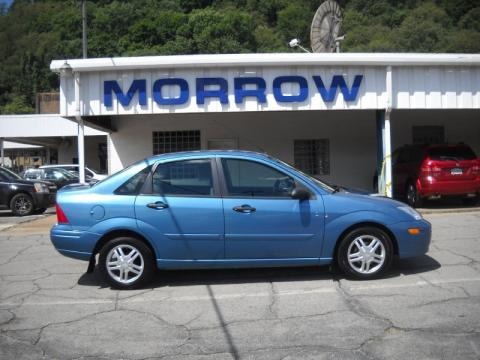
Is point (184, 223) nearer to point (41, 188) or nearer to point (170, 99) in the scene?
point (170, 99)

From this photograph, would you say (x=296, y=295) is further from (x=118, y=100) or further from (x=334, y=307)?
(x=118, y=100)

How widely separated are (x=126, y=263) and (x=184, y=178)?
1.22 m

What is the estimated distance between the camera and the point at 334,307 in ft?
17.6

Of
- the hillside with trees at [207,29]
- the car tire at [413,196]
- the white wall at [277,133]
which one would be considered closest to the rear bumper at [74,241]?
the car tire at [413,196]

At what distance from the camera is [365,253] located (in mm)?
6262

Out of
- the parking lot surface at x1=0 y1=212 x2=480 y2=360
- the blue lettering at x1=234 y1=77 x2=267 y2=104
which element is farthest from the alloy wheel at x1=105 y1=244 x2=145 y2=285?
the blue lettering at x1=234 y1=77 x2=267 y2=104

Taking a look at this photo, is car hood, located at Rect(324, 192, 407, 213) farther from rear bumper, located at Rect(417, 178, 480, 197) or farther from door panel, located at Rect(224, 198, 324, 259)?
rear bumper, located at Rect(417, 178, 480, 197)

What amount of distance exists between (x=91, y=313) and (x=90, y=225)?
1108 millimetres

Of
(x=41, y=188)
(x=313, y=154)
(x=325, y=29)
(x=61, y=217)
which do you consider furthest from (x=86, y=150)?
(x=61, y=217)

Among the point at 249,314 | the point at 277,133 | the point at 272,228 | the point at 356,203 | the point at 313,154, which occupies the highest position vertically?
the point at 277,133

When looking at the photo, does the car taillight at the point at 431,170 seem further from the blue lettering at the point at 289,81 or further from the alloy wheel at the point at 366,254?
the alloy wheel at the point at 366,254

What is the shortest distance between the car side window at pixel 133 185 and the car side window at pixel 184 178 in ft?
0.45

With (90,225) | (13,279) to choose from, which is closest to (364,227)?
(90,225)

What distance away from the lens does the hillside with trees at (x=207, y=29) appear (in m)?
49.7
